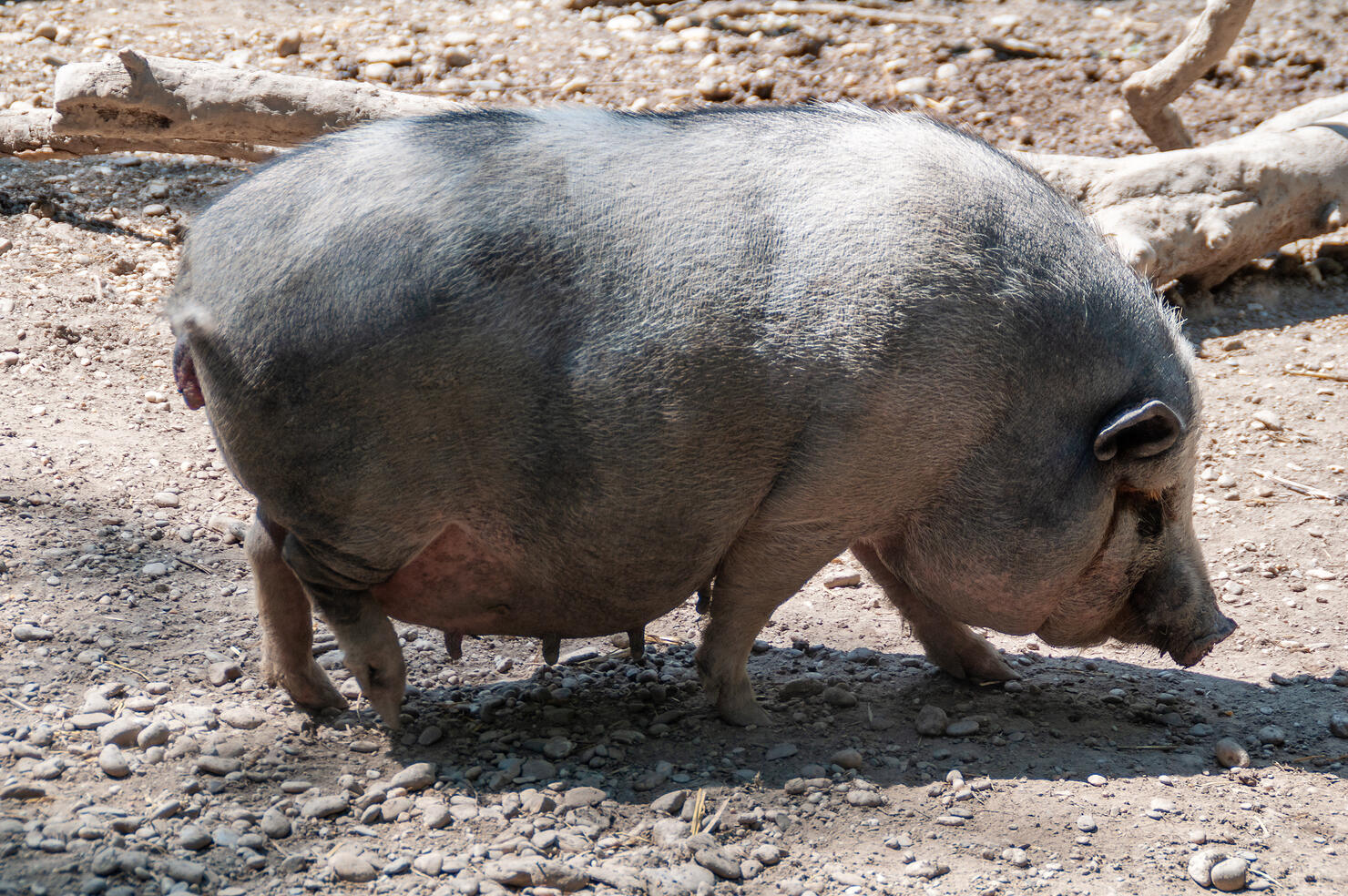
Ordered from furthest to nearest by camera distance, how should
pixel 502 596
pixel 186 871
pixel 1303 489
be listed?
1. pixel 1303 489
2. pixel 502 596
3. pixel 186 871

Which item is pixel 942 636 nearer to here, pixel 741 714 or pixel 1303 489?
pixel 741 714

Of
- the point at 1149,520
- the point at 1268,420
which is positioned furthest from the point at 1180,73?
the point at 1149,520

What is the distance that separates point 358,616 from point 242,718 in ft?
1.57

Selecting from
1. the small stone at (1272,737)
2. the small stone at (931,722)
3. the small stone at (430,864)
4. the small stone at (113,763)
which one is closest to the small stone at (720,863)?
the small stone at (430,864)

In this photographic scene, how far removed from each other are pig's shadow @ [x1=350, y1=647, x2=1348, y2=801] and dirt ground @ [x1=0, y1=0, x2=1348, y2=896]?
0.01 metres

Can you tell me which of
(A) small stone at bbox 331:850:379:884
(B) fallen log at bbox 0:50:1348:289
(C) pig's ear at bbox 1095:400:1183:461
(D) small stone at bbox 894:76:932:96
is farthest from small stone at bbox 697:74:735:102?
(A) small stone at bbox 331:850:379:884

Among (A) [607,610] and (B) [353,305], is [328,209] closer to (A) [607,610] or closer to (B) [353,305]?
(B) [353,305]

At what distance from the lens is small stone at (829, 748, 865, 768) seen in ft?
11.8

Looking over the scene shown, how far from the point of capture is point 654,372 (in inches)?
126

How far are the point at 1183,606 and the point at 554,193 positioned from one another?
2.34 m

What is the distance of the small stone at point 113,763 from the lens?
3.14 meters

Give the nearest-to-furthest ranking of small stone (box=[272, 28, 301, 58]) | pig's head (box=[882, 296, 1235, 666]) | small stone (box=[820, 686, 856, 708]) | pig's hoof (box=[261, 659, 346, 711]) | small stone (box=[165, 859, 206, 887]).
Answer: small stone (box=[165, 859, 206, 887])
pig's head (box=[882, 296, 1235, 666])
pig's hoof (box=[261, 659, 346, 711])
small stone (box=[820, 686, 856, 708])
small stone (box=[272, 28, 301, 58])

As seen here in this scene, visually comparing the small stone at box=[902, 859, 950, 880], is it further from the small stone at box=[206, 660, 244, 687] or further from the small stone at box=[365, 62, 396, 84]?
the small stone at box=[365, 62, 396, 84]

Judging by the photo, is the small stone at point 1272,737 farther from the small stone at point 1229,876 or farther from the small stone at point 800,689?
the small stone at point 800,689
